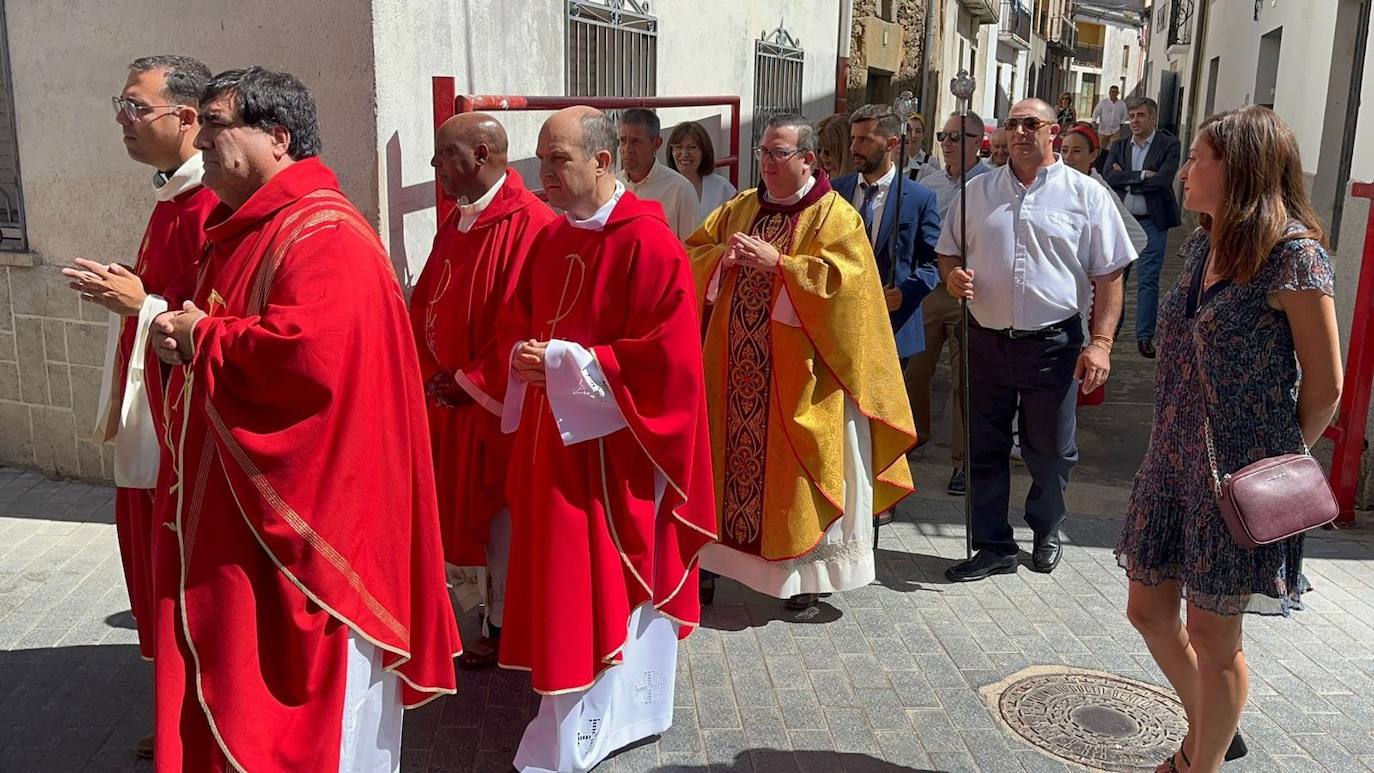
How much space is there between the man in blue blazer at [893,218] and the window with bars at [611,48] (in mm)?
1723

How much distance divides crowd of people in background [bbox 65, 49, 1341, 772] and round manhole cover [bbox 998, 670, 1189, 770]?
247 millimetres

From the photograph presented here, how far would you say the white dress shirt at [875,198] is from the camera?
557 centimetres

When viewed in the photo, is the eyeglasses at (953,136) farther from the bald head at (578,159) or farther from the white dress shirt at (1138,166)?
the bald head at (578,159)

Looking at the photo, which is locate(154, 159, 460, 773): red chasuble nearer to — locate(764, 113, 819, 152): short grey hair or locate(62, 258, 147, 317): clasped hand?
locate(62, 258, 147, 317): clasped hand

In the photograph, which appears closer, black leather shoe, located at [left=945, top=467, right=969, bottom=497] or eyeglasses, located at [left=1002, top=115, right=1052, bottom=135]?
eyeglasses, located at [left=1002, top=115, right=1052, bottom=135]

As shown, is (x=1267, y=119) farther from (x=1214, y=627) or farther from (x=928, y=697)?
(x=928, y=697)

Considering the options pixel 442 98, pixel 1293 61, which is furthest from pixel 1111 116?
pixel 442 98

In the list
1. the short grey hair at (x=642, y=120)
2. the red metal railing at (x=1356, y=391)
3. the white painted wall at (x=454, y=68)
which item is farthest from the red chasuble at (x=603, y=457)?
the red metal railing at (x=1356, y=391)

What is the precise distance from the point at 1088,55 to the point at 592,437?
5501 cm

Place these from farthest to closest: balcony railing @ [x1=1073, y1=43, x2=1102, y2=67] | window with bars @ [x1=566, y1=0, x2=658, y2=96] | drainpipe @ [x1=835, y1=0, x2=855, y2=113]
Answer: balcony railing @ [x1=1073, y1=43, x2=1102, y2=67], drainpipe @ [x1=835, y1=0, x2=855, y2=113], window with bars @ [x1=566, y1=0, x2=658, y2=96]

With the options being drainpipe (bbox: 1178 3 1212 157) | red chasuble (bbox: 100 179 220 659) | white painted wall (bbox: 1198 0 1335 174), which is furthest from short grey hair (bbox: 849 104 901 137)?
drainpipe (bbox: 1178 3 1212 157)

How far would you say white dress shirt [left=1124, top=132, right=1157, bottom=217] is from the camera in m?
9.49

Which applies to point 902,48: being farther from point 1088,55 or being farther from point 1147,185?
point 1088,55

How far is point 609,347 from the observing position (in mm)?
3262
